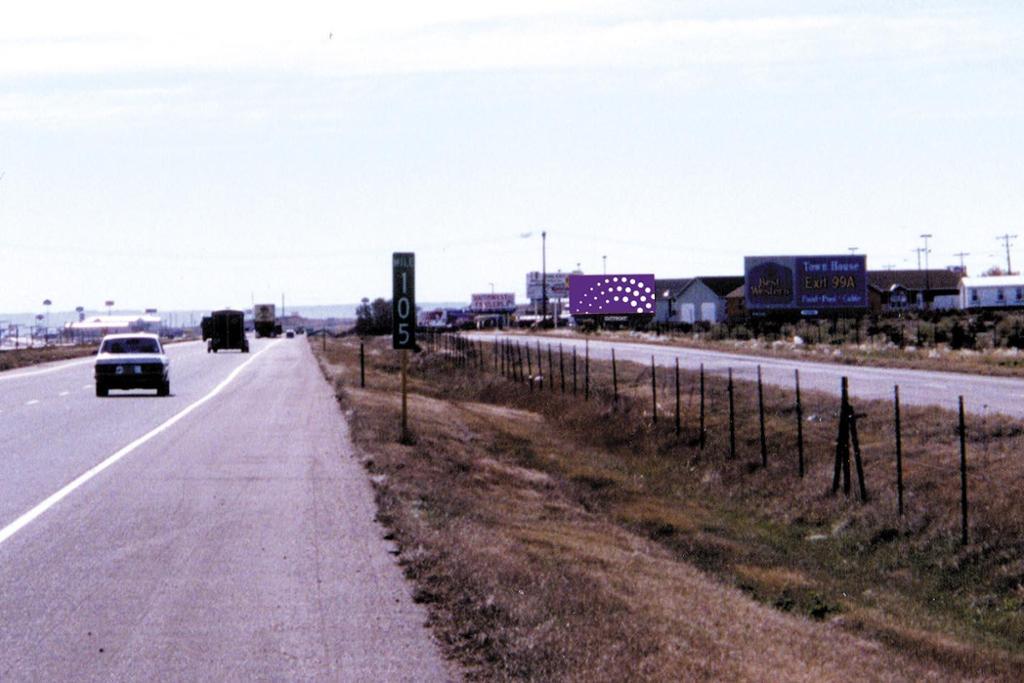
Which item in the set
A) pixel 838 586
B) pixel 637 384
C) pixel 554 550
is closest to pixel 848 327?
pixel 637 384

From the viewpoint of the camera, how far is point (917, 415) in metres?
27.0

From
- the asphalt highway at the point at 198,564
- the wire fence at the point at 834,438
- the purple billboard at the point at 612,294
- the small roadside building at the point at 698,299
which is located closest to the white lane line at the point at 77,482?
the asphalt highway at the point at 198,564

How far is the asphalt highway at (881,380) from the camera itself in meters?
31.2

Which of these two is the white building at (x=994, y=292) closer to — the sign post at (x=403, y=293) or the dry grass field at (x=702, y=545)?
the dry grass field at (x=702, y=545)

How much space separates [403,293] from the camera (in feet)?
69.0

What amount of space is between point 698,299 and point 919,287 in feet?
136

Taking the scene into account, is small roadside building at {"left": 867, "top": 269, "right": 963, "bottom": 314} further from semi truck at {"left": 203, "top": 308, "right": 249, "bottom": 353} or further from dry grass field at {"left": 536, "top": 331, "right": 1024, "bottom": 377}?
semi truck at {"left": 203, "top": 308, "right": 249, "bottom": 353}

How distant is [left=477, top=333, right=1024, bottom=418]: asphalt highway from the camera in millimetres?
31203

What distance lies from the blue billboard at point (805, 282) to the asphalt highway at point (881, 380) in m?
11.9

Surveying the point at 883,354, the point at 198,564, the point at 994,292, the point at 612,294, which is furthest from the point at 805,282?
the point at 198,564

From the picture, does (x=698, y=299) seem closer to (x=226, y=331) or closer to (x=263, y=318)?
(x=226, y=331)

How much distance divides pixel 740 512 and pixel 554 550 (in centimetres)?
1145

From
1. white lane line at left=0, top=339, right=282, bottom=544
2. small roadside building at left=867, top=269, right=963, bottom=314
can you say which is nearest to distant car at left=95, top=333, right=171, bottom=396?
white lane line at left=0, top=339, right=282, bottom=544

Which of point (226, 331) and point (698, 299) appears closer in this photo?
point (226, 331)
